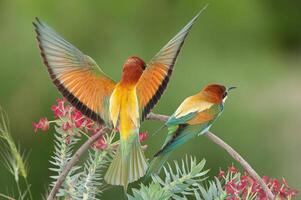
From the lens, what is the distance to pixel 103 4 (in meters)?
2.10

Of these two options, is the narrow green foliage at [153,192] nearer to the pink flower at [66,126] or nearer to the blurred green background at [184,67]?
the pink flower at [66,126]

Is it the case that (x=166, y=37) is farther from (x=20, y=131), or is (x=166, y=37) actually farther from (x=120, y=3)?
(x=20, y=131)

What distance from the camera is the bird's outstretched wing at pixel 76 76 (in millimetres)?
679

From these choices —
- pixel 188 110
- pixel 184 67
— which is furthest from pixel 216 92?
pixel 184 67

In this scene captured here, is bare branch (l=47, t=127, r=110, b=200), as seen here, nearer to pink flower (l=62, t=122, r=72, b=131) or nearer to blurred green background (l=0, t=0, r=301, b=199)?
pink flower (l=62, t=122, r=72, b=131)

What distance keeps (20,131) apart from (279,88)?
0.73 m

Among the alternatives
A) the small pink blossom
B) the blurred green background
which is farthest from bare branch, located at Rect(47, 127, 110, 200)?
the blurred green background

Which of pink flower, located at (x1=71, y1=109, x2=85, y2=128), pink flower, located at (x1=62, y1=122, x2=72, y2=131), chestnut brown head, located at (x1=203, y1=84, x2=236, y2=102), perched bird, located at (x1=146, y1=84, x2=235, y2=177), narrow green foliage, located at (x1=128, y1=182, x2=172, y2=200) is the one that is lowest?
narrow green foliage, located at (x1=128, y1=182, x2=172, y2=200)

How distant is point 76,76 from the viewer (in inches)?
27.2

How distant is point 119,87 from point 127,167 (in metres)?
0.07

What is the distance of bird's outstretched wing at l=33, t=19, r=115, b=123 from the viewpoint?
2.23 ft

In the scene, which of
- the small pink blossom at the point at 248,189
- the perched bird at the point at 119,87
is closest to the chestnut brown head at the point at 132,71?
the perched bird at the point at 119,87

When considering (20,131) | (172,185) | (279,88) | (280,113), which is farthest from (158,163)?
(279,88)

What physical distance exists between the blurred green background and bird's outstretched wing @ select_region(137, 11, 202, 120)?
2.82ft
